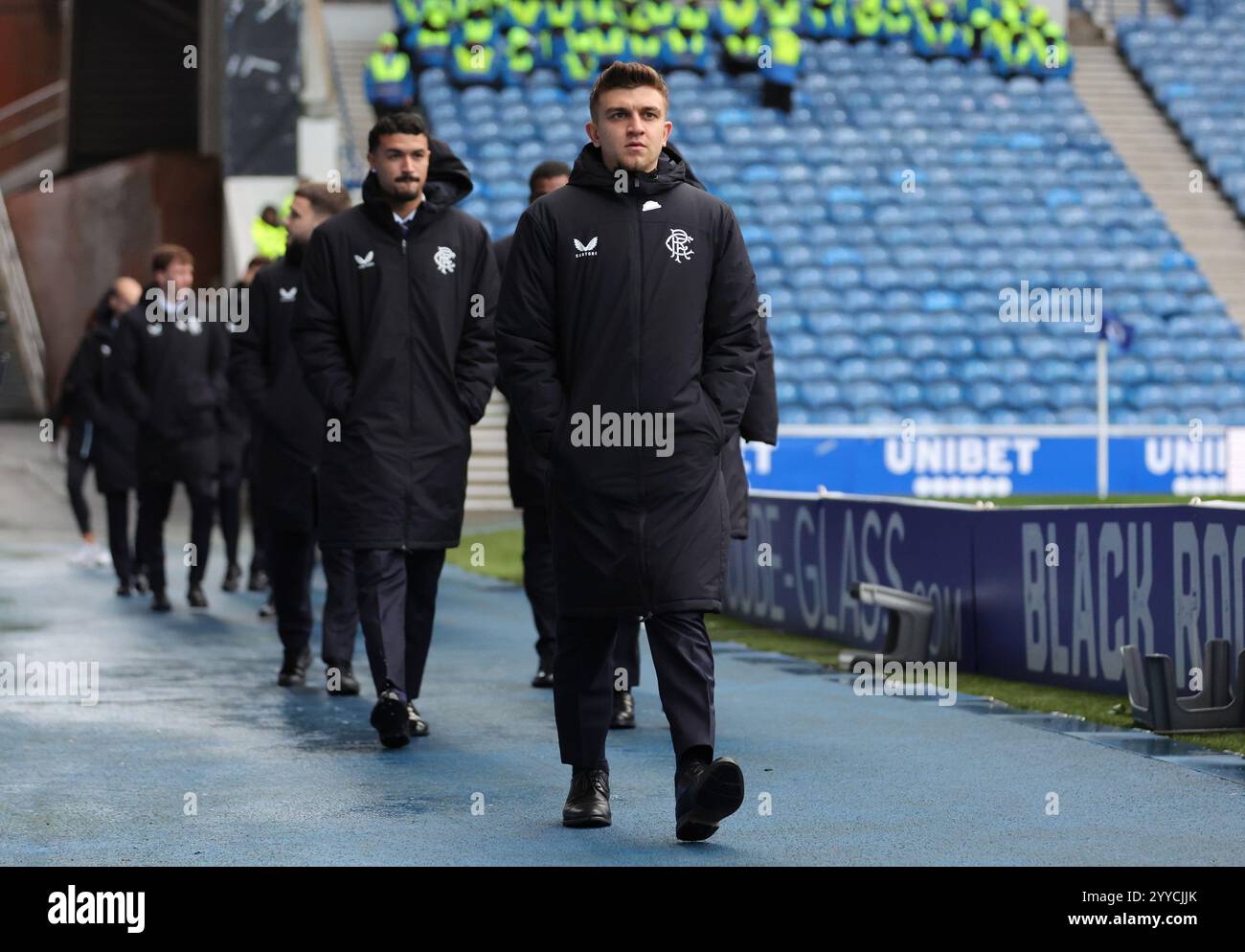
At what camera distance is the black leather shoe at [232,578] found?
14.0m

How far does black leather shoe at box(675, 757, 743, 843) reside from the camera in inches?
200

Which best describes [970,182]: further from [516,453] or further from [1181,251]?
[516,453]

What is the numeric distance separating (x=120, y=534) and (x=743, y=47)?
1592 cm

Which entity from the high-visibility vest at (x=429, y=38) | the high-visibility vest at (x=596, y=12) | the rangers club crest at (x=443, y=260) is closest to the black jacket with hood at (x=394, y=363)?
the rangers club crest at (x=443, y=260)

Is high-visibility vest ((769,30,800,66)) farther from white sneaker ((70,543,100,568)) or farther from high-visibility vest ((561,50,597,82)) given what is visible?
white sneaker ((70,543,100,568))

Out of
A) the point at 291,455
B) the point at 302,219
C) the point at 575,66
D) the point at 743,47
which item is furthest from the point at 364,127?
the point at 291,455

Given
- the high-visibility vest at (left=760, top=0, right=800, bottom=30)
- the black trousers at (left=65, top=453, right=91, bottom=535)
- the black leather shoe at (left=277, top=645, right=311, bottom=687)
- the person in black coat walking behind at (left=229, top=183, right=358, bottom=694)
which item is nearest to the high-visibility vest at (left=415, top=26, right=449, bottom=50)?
the high-visibility vest at (left=760, top=0, right=800, bottom=30)

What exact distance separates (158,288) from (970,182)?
52.8 ft

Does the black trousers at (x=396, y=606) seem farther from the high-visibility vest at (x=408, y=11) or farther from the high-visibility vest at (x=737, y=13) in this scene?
the high-visibility vest at (x=737, y=13)

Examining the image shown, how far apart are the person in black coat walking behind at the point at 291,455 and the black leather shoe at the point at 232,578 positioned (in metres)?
5.01

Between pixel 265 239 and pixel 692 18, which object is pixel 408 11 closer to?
pixel 692 18

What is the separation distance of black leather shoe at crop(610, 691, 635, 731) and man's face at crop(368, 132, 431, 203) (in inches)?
79.7

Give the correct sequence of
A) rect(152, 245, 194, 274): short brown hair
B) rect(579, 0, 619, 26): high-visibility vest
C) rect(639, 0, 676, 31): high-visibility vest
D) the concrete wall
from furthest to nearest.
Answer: rect(639, 0, 676, 31): high-visibility vest < the concrete wall < rect(579, 0, 619, 26): high-visibility vest < rect(152, 245, 194, 274): short brown hair
